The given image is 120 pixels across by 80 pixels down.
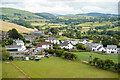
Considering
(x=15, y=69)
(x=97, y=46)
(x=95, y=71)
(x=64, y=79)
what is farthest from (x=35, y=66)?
(x=97, y=46)

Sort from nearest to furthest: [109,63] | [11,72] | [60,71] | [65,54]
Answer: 1. [11,72]
2. [60,71]
3. [109,63]
4. [65,54]

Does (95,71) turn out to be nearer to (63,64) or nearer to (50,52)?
(63,64)

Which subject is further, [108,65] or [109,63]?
[108,65]

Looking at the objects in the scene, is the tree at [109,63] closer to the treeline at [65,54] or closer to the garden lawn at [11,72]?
the treeline at [65,54]

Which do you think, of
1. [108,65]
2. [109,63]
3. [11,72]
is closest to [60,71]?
[11,72]

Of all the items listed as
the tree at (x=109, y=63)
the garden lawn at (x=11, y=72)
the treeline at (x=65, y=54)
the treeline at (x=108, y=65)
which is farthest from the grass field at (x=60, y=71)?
the treeline at (x=65, y=54)

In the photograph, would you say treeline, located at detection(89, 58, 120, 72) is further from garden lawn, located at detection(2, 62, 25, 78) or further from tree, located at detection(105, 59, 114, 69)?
garden lawn, located at detection(2, 62, 25, 78)

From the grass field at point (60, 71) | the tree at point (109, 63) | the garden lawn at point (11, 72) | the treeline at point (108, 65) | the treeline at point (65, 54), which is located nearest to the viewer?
the garden lawn at point (11, 72)

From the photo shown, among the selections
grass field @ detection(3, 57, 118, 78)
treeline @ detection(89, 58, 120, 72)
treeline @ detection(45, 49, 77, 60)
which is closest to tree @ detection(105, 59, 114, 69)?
treeline @ detection(89, 58, 120, 72)

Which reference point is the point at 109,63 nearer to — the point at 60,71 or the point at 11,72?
the point at 60,71

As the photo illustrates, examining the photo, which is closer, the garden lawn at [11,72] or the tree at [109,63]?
the garden lawn at [11,72]

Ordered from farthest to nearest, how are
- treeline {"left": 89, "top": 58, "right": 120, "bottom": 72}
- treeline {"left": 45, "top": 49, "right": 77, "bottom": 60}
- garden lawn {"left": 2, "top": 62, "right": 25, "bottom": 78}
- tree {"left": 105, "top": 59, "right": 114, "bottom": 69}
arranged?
1. treeline {"left": 45, "top": 49, "right": 77, "bottom": 60}
2. tree {"left": 105, "top": 59, "right": 114, "bottom": 69}
3. treeline {"left": 89, "top": 58, "right": 120, "bottom": 72}
4. garden lawn {"left": 2, "top": 62, "right": 25, "bottom": 78}
